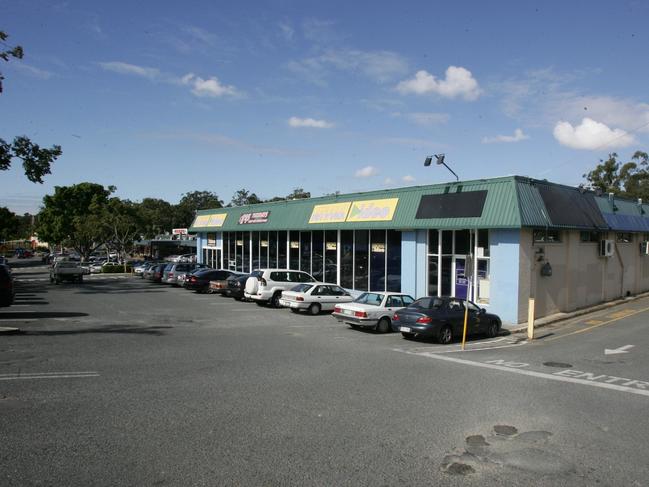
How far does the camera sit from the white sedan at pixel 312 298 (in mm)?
21047

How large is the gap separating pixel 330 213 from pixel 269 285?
5930 mm

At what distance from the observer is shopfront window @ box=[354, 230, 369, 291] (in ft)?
83.7

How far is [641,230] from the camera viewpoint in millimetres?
27719

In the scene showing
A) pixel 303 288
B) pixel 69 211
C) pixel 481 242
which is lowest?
pixel 303 288

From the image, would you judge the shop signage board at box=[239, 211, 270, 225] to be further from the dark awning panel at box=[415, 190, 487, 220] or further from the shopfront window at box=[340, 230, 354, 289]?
the dark awning panel at box=[415, 190, 487, 220]

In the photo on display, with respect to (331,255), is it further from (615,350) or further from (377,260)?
(615,350)

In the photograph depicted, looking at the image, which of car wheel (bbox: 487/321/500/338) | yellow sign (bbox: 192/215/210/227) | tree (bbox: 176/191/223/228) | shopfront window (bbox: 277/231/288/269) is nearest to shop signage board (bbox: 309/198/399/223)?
shopfront window (bbox: 277/231/288/269)

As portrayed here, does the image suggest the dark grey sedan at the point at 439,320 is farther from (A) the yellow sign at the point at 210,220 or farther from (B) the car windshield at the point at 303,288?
(A) the yellow sign at the point at 210,220

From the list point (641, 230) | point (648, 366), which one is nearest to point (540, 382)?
point (648, 366)

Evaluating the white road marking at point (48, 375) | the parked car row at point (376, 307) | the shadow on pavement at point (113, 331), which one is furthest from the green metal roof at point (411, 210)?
the white road marking at point (48, 375)

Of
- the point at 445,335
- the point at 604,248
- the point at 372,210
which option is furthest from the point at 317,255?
the point at 604,248

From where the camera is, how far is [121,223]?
5347cm

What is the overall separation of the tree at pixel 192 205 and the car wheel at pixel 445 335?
79.5 metres

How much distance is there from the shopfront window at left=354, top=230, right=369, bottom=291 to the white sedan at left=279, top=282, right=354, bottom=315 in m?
3.50
